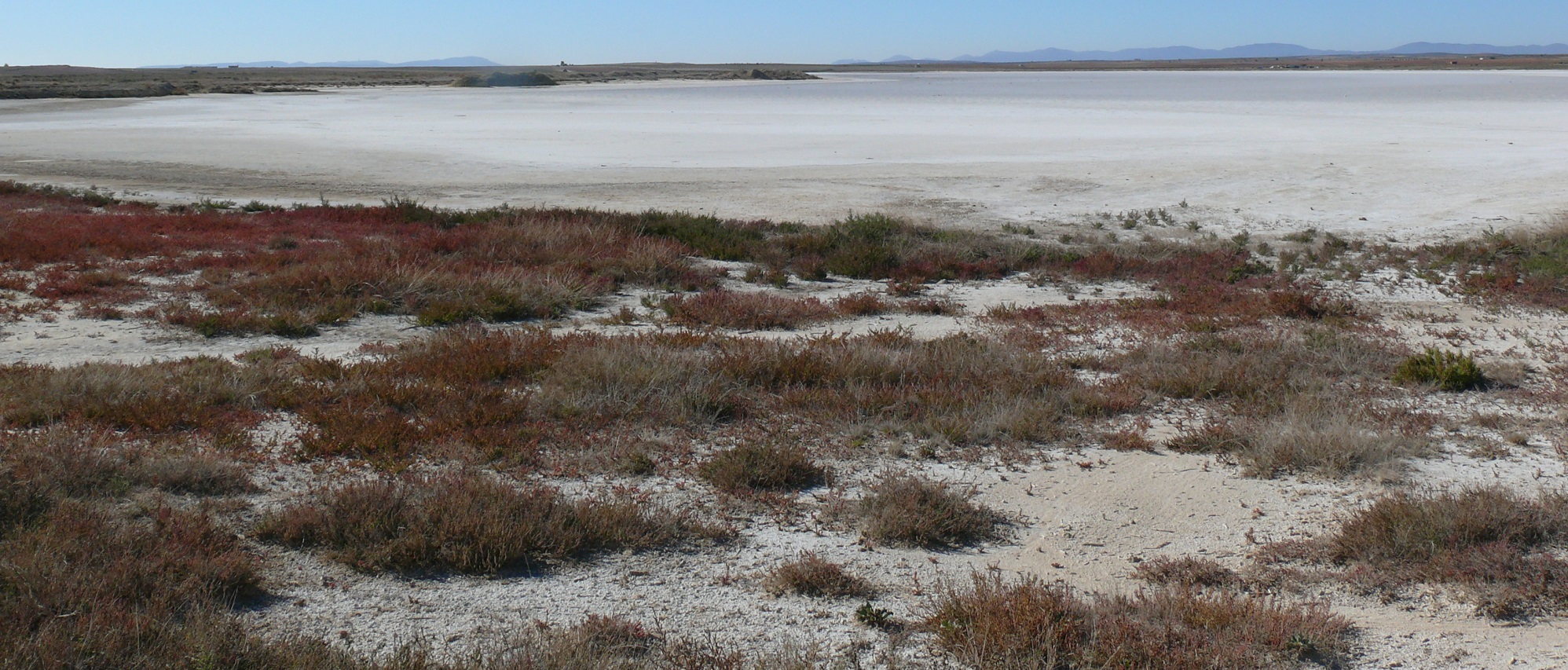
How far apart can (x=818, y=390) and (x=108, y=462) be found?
521cm

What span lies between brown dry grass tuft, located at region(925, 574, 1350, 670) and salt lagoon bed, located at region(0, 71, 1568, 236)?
60.0ft

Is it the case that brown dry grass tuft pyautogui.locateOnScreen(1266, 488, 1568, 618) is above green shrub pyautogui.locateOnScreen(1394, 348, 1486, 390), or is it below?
above

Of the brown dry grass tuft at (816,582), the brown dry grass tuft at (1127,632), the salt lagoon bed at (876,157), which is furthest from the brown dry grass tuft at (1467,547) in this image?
the salt lagoon bed at (876,157)

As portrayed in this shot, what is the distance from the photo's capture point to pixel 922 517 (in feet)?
19.7

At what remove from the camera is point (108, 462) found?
639 cm

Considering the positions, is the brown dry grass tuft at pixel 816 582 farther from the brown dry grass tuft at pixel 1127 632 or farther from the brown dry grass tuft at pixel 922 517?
the brown dry grass tuft at pixel 922 517

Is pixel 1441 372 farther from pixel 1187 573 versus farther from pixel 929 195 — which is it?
pixel 929 195

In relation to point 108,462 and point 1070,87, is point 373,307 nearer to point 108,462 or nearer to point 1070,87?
point 108,462

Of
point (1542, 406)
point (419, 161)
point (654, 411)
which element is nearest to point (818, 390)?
point (654, 411)

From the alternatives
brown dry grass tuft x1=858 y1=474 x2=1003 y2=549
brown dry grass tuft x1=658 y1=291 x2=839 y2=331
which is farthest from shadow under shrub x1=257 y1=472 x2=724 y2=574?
brown dry grass tuft x1=658 y1=291 x2=839 y2=331

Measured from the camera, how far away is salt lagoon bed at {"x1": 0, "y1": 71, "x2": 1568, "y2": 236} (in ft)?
84.3

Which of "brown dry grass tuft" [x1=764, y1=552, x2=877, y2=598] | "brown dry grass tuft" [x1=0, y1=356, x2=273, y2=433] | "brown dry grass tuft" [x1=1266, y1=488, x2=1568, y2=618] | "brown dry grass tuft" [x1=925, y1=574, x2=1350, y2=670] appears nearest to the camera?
"brown dry grass tuft" [x1=925, y1=574, x2=1350, y2=670]

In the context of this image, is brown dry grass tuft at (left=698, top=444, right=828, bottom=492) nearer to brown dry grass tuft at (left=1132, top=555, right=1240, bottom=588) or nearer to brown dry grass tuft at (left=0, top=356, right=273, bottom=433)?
brown dry grass tuft at (left=1132, top=555, right=1240, bottom=588)

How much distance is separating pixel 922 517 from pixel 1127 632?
161cm
